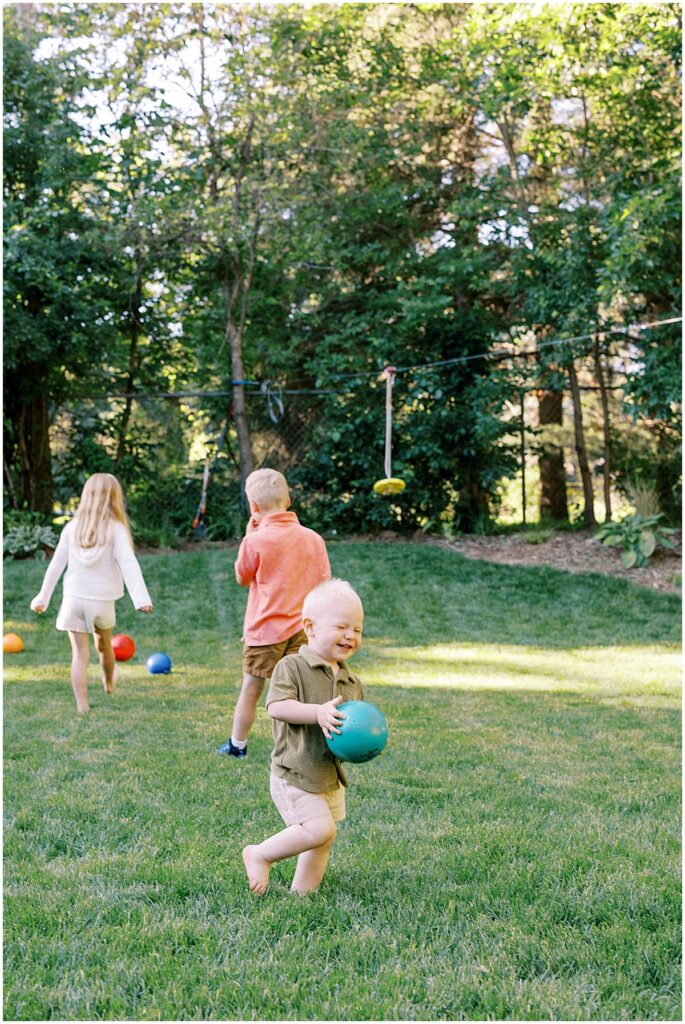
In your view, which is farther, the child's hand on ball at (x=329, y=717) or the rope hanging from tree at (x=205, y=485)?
the rope hanging from tree at (x=205, y=485)

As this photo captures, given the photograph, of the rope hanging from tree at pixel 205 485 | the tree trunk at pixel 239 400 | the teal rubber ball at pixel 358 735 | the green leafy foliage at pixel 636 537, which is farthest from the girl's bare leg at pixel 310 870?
the tree trunk at pixel 239 400

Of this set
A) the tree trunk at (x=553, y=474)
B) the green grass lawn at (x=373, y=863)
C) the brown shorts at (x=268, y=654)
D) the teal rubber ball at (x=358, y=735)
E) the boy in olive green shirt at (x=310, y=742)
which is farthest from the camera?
the tree trunk at (x=553, y=474)

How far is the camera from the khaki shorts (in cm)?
273

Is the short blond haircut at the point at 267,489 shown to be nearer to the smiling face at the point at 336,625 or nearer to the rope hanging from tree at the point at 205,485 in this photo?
the smiling face at the point at 336,625

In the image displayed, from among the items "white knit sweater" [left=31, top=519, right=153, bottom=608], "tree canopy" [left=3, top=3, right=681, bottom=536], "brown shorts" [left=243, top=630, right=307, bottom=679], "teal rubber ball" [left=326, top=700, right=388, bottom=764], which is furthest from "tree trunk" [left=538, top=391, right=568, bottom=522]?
"teal rubber ball" [left=326, top=700, right=388, bottom=764]

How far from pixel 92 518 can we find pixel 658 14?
901 cm

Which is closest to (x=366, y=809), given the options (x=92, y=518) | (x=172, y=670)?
(x=92, y=518)

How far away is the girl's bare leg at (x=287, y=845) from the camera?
2.70 m

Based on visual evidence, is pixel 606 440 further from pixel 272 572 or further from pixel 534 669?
pixel 272 572

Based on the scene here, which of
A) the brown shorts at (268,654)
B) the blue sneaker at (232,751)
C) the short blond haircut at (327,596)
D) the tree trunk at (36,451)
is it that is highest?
the tree trunk at (36,451)

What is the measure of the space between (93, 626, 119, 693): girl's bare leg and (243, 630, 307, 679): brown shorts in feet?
5.21

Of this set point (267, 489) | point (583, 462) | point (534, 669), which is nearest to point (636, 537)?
point (583, 462)

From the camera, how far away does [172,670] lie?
709cm

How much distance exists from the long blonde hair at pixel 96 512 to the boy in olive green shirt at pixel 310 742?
2.93m
